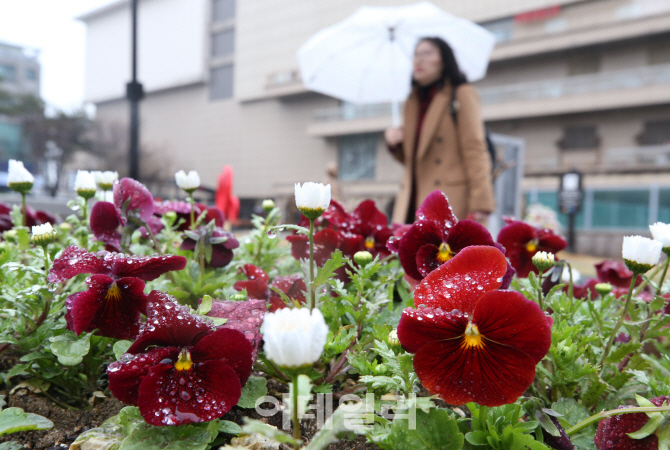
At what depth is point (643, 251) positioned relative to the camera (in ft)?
2.14

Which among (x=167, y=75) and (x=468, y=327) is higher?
(x=167, y=75)

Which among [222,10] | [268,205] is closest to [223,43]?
[222,10]

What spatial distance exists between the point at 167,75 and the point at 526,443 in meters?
29.9

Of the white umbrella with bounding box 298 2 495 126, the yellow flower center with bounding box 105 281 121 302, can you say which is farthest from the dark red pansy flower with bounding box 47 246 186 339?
the white umbrella with bounding box 298 2 495 126

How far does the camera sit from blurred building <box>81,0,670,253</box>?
1476 cm

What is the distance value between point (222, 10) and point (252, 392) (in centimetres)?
2915

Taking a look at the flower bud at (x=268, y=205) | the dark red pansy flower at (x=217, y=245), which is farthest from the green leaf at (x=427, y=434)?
the flower bud at (x=268, y=205)

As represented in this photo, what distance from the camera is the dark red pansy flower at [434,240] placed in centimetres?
74

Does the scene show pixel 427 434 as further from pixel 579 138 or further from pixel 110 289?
pixel 579 138

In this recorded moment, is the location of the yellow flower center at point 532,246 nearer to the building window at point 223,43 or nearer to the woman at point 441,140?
Answer: the woman at point 441,140

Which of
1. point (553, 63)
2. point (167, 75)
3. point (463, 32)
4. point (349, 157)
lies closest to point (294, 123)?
point (349, 157)

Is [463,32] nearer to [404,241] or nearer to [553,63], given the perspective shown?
[404,241]

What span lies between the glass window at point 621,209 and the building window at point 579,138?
340cm

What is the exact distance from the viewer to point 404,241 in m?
0.75
